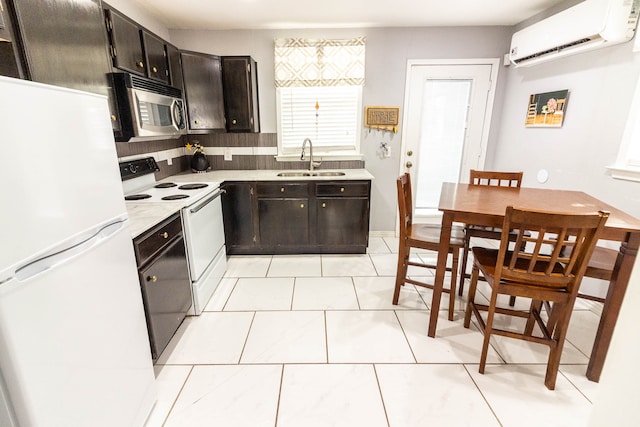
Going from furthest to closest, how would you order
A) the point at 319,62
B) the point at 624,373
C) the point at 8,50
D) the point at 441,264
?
the point at 319,62, the point at 441,264, the point at 8,50, the point at 624,373

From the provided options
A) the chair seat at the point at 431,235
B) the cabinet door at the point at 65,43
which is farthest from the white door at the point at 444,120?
the cabinet door at the point at 65,43

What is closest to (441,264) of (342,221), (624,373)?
(624,373)

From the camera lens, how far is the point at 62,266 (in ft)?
3.02

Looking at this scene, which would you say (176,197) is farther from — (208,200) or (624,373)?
(624,373)

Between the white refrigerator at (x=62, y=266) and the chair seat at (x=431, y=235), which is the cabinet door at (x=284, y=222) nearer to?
the chair seat at (x=431, y=235)

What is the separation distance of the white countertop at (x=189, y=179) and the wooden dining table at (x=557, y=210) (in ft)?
4.06

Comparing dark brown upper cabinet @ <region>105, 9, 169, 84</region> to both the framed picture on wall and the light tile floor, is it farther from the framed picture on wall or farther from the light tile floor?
the framed picture on wall

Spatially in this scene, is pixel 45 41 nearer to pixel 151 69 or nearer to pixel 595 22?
pixel 151 69

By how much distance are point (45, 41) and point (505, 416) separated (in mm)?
2842

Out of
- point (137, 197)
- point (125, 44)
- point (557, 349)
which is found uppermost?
point (125, 44)

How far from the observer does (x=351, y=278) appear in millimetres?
2814

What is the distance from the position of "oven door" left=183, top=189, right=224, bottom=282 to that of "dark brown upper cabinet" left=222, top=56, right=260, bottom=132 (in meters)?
0.84

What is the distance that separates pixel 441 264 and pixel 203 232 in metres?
1.81

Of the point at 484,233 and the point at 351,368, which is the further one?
the point at 484,233
